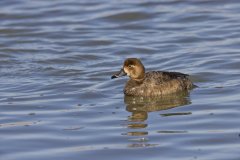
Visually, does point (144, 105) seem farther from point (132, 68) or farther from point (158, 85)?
point (132, 68)

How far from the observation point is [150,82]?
1308cm

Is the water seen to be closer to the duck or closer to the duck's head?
the duck

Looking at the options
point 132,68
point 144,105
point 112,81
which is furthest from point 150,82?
point 112,81

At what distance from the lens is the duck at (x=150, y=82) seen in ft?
42.5

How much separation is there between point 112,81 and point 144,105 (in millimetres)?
1836

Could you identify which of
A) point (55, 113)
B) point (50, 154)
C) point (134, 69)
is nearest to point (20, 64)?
point (134, 69)

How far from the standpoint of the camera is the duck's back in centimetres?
1294

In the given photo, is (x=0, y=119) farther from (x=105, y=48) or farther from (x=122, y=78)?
(x=105, y=48)

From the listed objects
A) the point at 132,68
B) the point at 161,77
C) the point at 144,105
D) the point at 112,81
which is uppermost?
the point at 132,68

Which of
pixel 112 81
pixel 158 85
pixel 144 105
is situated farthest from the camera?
pixel 112 81

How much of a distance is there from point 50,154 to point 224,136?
214 centimetres

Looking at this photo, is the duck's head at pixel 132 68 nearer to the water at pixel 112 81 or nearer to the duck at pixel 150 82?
the duck at pixel 150 82

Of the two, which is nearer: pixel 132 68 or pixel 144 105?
pixel 144 105

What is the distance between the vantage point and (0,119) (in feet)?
36.7
